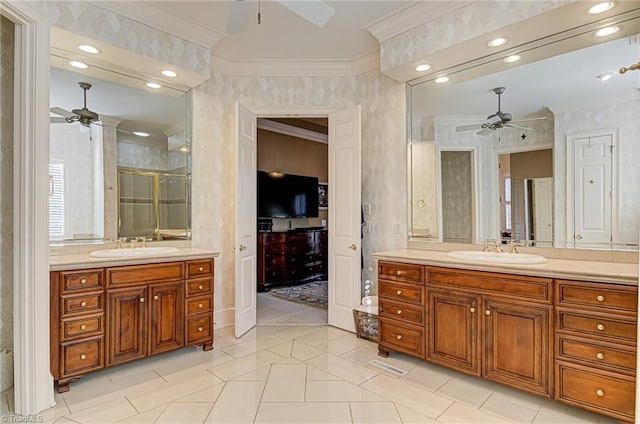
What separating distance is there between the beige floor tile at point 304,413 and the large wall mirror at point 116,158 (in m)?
2.01

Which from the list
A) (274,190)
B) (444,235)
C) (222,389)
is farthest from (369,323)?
(274,190)

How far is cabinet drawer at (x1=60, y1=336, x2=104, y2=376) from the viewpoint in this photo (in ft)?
7.77

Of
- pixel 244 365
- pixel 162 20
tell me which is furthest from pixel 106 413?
pixel 162 20

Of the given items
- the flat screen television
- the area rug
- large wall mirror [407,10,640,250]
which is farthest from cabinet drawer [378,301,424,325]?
the flat screen television

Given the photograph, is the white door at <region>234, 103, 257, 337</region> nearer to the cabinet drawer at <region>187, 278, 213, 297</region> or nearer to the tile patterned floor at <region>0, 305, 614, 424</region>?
the cabinet drawer at <region>187, 278, 213, 297</region>

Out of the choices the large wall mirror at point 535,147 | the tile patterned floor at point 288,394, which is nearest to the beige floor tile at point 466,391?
the tile patterned floor at point 288,394

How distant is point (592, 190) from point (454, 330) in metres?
1.39

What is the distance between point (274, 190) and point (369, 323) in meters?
3.41

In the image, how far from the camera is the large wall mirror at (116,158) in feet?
9.46

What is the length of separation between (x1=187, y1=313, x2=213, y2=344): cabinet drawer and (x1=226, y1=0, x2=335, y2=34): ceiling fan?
2.33 metres

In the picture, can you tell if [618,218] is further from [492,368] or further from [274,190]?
[274,190]

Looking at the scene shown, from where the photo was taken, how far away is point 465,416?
2.12 meters

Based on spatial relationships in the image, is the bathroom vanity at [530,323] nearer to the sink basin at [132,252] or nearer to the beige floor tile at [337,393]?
the beige floor tile at [337,393]

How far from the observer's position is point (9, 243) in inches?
96.6
